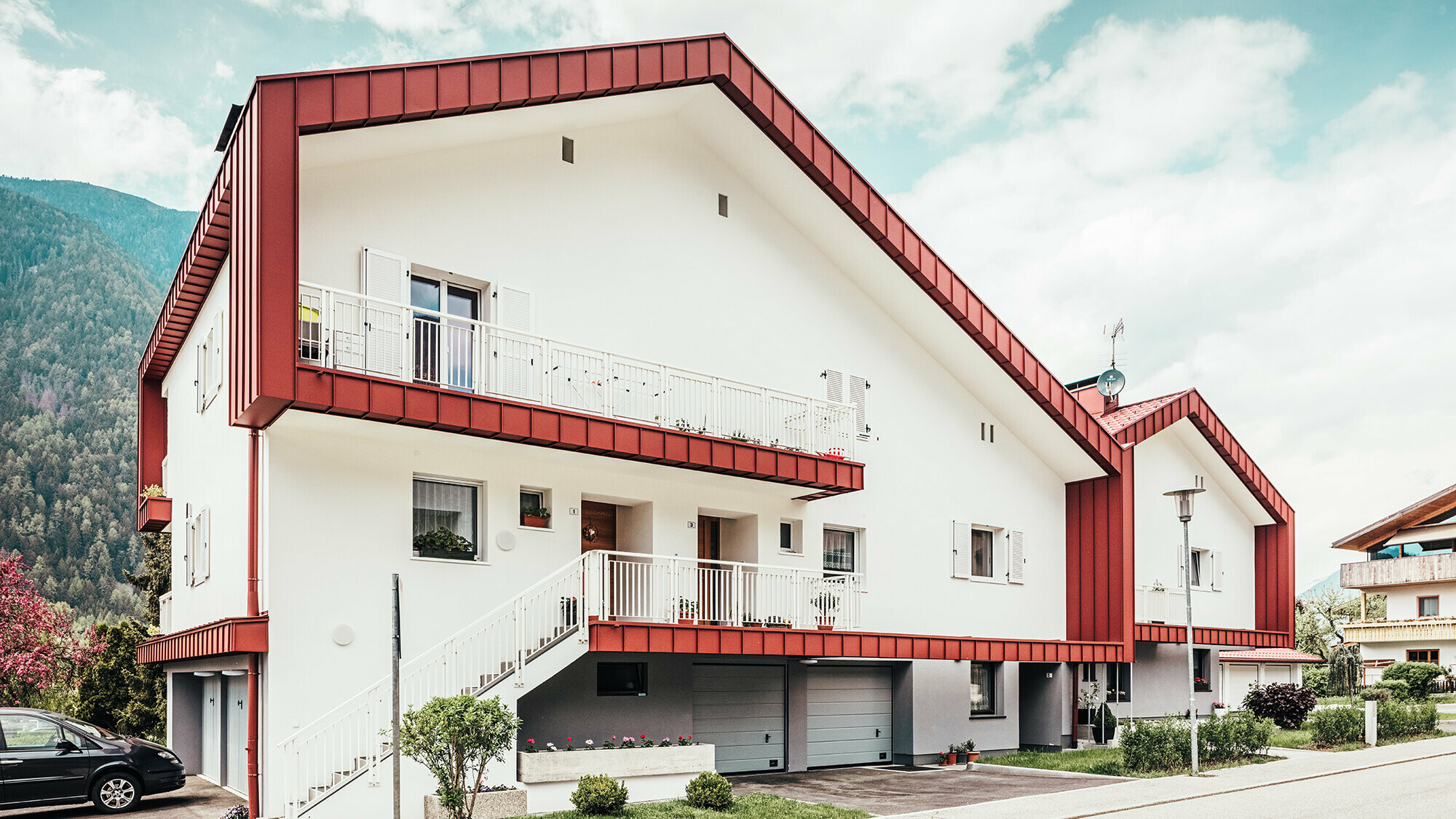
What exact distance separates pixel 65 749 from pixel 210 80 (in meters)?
91.4

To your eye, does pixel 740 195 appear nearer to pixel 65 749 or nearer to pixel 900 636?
pixel 900 636

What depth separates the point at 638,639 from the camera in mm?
16375

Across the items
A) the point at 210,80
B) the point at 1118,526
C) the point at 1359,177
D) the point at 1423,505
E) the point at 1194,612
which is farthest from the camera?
the point at 210,80

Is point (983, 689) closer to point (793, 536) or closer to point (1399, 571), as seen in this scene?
point (793, 536)

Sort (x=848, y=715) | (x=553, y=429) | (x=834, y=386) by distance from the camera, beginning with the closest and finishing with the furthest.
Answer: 1. (x=553, y=429)
2. (x=848, y=715)
3. (x=834, y=386)

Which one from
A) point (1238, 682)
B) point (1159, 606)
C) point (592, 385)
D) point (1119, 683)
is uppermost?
point (592, 385)

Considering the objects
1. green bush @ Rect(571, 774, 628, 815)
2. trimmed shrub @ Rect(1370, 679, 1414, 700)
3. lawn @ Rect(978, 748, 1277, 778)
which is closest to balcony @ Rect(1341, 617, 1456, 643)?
trimmed shrub @ Rect(1370, 679, 1414, 700)

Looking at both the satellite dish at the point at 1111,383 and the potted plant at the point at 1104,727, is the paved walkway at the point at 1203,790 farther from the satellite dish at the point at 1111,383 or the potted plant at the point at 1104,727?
the satellite dish at the point at 1111,383

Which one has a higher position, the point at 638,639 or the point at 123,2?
the point at 123,2

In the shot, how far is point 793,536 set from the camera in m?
21.4

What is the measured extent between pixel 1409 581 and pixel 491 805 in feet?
156

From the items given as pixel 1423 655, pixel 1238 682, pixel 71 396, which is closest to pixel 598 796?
pixel 1238 682

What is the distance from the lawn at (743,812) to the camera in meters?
14.6

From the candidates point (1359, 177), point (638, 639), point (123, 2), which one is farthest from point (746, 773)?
point (123, 2)
